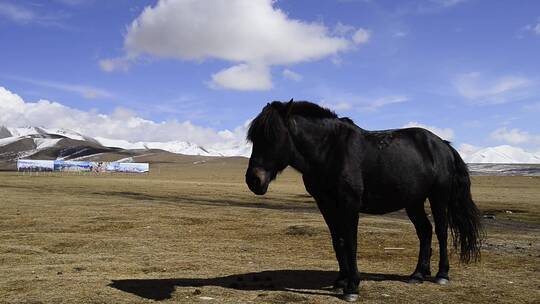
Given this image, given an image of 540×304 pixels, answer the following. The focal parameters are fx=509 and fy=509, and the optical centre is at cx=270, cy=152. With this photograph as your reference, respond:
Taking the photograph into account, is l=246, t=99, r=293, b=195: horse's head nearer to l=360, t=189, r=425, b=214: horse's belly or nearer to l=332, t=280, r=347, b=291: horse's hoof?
l=360, t=189, r=425, b=214: horse's belly

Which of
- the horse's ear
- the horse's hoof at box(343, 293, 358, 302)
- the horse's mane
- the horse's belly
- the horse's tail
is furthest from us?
the horse's tail

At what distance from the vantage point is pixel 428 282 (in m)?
8.64

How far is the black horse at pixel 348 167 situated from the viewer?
745cm

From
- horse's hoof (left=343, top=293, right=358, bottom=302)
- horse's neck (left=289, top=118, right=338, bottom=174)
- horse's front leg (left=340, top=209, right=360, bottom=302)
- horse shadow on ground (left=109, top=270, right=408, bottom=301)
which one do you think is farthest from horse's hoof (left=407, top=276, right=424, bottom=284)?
horse's neck (left=289, top=118, right=338, bottom=174)

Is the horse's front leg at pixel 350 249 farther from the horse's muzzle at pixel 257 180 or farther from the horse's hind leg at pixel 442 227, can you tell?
the horse's hind leg at pixel 442 227

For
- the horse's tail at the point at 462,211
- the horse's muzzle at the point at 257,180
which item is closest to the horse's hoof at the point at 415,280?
the horse's tail at the point at 462,211

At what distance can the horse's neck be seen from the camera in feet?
25.2

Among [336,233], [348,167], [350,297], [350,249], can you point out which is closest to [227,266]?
[336,233]

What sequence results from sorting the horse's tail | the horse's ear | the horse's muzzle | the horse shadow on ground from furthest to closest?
1. the horse's tail
2. the horse shadow on ground
3. the horse's ear
4. the horse's muzzle

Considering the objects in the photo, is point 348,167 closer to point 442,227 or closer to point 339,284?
point 339,284

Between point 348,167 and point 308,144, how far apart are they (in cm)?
69

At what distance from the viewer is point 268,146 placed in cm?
739

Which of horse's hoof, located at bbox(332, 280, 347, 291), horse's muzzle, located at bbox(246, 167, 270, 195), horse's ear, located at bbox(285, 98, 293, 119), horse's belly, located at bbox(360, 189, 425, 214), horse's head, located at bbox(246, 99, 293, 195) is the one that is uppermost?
horse's ear, located at bbox(285, 98, 293, 119)

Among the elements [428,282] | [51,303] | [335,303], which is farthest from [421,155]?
[51,303]
